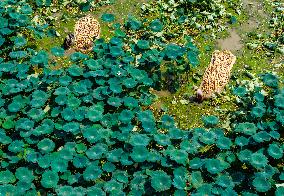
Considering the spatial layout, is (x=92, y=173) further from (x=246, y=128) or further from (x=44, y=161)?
(x=246, y=128)

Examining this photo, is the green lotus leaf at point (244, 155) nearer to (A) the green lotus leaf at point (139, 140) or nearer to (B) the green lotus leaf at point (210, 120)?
(B) the green lotus leaf at point (210, 120)

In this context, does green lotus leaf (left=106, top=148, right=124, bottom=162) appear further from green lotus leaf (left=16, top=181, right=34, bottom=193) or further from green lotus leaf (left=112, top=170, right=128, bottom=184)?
green lotus leaf (left=16, top=181, right=34, bottom=193)

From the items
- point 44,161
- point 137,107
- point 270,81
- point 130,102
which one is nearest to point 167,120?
point 137,107

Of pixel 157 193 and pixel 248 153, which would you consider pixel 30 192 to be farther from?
pixel 248 153

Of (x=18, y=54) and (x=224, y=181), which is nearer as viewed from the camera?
(x=224, y=181)

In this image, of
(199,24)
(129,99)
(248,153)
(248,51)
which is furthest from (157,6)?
(248,153)

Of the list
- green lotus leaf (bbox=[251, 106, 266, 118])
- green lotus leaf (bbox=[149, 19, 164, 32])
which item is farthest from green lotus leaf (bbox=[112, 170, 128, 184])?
green lotus leaf (bbox=[149, 19, 164, 32])
